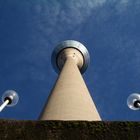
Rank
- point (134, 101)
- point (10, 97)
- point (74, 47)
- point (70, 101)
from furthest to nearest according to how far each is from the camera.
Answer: point (74, 47), point (134, 101), point (10, 97), point (70, 101)

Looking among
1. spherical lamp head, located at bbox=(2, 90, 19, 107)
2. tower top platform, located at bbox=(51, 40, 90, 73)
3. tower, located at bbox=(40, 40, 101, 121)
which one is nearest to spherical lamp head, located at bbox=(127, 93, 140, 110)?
tower, located at bbox=(40, 40, 101, 121)

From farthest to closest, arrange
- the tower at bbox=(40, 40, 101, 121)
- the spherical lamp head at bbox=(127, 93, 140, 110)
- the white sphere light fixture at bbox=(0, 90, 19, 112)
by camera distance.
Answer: the spherical lamp head at bbox=(127, 93, 140, 110) < the white sphere light fixture at bbox=(0, 90, 19, 112) < the tower at bbox=(40, 40, 101, 121)

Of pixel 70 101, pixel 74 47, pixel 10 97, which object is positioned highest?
pixel 74 47

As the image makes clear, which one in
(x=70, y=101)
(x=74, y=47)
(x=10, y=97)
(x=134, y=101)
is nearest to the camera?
(x=70, y=101)

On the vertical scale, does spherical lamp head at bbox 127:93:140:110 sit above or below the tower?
above

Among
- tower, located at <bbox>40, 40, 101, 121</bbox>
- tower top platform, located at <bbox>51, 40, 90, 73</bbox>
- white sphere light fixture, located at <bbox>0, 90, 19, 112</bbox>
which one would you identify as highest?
tower top platform, located at <bbox>51, 40, 90, 73</bbox>

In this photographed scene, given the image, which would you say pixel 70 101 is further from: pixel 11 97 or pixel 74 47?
pixel 74 47

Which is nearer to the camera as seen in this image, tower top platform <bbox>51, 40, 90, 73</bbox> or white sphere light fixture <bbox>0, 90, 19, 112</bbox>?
white sphere light fixture <bbox>0, 90, 19, 112</bbox>

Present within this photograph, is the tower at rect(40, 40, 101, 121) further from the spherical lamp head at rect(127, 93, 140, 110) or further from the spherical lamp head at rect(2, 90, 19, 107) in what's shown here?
the spherical lamp head at rect(127, 93, 140, 110)

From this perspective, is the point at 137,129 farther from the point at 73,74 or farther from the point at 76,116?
the point at 73,74

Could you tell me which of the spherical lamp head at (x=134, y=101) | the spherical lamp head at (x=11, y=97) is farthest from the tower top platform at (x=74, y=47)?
the spherical lamp head at (x=11, y=97)

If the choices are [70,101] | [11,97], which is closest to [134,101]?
[70,101]

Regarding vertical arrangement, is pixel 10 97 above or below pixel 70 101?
above

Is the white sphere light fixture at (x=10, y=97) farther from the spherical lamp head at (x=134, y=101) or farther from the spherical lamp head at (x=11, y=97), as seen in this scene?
the spherical lamp head at (x=134, y=101)
